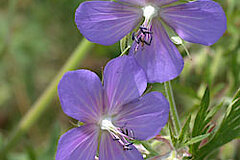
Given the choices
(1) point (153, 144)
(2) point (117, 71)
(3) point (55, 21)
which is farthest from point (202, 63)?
(3) point (55, 21)

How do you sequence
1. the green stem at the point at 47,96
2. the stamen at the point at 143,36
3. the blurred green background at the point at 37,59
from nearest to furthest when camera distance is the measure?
the stamen at the point at 143,36
the green stem at the point at 47,96
the blurred green background at the point at 37,59

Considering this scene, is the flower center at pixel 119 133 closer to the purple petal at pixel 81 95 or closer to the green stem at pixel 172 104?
the purple petal at pixel 81 95

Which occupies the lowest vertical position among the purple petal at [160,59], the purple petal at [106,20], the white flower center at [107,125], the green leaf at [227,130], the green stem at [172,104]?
the green leaf at [227,130]

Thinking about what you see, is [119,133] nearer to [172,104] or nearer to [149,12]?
[172,104]

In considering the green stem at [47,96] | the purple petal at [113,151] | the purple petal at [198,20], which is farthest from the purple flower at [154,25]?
the green stem at [47,96]

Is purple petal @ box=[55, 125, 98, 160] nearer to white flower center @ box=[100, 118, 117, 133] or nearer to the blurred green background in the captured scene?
white flower center @ box=[100, 118, 117, 133]

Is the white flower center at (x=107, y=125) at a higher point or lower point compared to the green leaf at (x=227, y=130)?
higher

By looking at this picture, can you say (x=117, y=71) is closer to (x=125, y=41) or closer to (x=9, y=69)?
(x=125, y=41)
